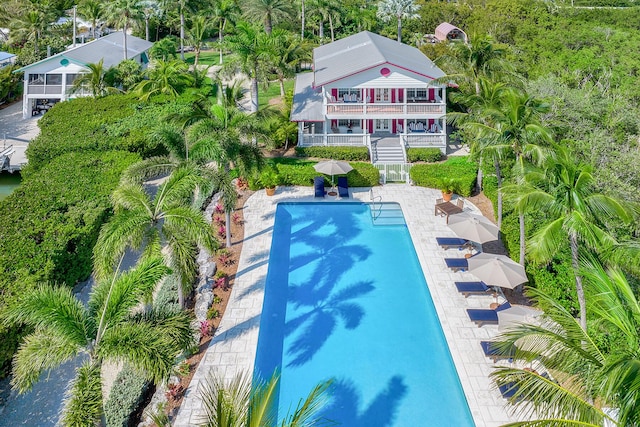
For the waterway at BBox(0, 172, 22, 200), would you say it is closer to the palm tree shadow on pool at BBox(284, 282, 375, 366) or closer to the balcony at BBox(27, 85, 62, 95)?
the balcony at BBox(27, 85, 62, 95)

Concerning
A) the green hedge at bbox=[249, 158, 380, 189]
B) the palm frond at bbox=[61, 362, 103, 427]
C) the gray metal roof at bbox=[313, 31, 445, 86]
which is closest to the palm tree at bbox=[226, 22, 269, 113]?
the gray metal roof at bbox=[313, 31, 445, 86]

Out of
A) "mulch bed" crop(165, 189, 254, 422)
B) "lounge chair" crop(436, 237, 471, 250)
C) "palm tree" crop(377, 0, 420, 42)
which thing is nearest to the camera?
"mulch bed" crop(165, 189, 254, 422)

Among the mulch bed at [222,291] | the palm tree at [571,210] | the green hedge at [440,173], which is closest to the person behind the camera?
the palm tree at [571,210]

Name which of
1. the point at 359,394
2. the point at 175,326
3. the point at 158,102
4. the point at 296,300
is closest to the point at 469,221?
the point at 296,300

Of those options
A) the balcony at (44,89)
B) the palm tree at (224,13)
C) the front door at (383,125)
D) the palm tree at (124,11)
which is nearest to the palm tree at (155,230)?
the front door at (383,125)

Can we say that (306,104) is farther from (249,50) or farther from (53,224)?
(53,224)

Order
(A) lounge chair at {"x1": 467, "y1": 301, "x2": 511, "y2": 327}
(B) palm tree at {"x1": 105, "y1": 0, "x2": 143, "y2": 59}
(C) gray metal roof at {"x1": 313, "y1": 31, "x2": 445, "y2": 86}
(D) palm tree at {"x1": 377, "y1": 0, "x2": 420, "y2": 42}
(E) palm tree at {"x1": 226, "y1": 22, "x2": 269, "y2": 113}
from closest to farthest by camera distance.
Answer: (A) lounge chair at {"x1": 467, "y1": 301, "x2": 511, "y2": 327}
(E) palm tree at {"x1": 226, "y1": 22, "x2": 269, "y2": 113}
(C) gray metal roof at {"x1": 313, "y1": 31, "x2": 445, "y2": 86}
(B) palm tree at {"x1": 105, "y1": 0, "x2": 143, "y2": 59}
(D) palm tree at {"x1": 377, "y1": 0, "x2": 420, "y2": 42}

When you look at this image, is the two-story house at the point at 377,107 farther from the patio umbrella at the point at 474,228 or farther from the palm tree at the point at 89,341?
the palm tree at the point at 89,341

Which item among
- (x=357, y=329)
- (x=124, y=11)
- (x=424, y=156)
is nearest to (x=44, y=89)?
(x=124, y=11)
